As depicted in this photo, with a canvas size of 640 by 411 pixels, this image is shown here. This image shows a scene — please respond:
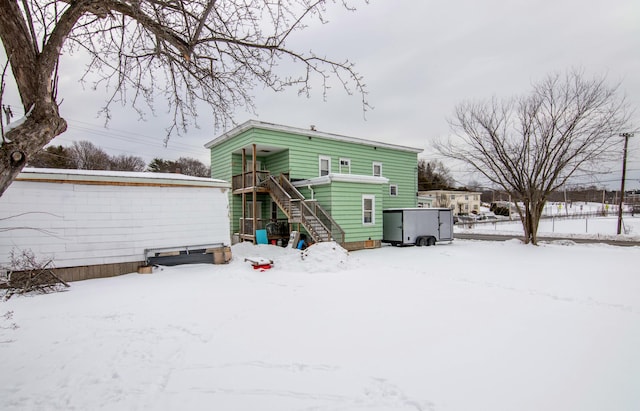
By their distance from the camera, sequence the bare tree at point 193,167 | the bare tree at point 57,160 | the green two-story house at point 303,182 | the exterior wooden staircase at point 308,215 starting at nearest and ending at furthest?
Answer: 1. the exterior wooden staircase at point 308,215
2. the green two-story house at point 303,182
3. the bare tree at point 57,160
4. the bare tree at point 193,167

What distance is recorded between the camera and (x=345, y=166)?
59.4ft

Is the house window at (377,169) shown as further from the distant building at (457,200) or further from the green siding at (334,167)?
the distant building at (457,200)

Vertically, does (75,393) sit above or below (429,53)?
below

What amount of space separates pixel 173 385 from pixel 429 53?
10228 mm

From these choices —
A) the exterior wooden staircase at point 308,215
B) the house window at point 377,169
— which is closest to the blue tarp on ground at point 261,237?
the exterior wooden staircase at point 308,215

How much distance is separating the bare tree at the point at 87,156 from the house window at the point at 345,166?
116 feet

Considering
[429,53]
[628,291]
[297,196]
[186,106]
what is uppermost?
[429,53]

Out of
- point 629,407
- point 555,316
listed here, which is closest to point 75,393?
point 629,407

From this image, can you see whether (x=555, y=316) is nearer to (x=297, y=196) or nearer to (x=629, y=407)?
(x=629, y=407)

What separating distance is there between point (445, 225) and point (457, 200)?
45355 millimetres

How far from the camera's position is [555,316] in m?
5.59

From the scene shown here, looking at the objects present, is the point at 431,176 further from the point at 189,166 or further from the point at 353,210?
the point at 353,210

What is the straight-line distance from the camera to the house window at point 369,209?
610 inches

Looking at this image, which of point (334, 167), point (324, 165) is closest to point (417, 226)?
point (334, 167)
